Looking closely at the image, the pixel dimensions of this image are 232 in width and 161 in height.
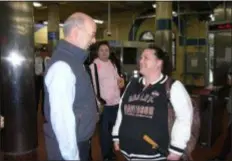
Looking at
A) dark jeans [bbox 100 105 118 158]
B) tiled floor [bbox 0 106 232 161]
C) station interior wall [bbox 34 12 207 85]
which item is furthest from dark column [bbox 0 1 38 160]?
station interior wall [bbox 34 12 207 85]

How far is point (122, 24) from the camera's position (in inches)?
604

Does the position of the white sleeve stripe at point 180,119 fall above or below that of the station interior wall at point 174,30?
below

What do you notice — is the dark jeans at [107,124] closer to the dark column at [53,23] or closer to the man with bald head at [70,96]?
the man with bald head at [70,96]

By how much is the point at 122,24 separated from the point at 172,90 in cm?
1368

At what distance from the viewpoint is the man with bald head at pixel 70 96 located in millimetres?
1608

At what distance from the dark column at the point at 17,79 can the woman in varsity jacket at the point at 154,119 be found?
2.38m

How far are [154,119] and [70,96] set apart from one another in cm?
61

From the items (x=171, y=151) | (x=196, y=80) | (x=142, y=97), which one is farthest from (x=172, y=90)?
(x=196, y=80)

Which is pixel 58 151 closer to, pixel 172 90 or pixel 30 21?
pixel 172 90

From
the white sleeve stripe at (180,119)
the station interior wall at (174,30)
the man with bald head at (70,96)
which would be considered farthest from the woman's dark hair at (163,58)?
the station interior wall at (174,30)

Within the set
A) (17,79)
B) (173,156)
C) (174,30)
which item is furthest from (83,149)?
(174,30)

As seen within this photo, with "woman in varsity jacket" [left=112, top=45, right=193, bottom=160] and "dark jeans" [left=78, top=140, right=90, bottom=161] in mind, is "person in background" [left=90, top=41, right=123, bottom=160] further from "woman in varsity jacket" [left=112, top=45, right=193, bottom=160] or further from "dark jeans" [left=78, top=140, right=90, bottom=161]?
"dark jeans" [left=78, top=140, right=90, bottom=161]

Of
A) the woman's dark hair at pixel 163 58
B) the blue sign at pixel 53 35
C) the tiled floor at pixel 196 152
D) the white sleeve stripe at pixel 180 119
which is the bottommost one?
the tiled floor at pixel 196 152

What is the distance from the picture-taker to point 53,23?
12.1m
